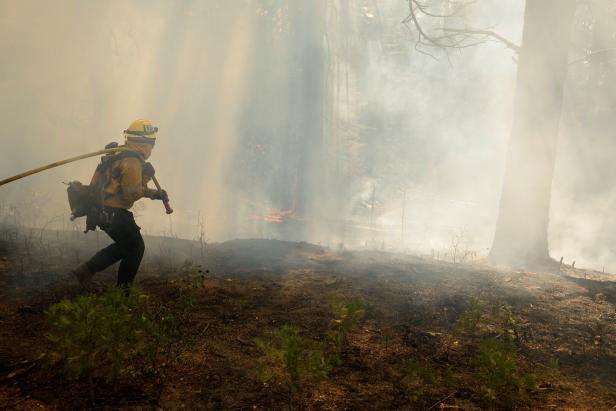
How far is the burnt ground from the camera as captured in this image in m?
2.71

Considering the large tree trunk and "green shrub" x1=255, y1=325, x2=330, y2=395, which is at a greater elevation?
the large tree trunk

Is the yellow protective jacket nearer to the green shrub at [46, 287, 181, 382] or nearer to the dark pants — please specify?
the dark pants

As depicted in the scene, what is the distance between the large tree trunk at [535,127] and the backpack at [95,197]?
5.74 m

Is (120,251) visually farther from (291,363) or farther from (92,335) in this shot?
(291,363)

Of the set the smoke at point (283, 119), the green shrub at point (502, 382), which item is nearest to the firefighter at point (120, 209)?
the green shrub at point (502, 382)

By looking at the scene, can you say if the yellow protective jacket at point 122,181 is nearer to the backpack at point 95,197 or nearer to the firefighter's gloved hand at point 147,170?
the backpack at point 95,197

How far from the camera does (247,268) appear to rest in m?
5.78

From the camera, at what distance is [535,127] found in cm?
707

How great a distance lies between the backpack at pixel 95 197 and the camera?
4.12m

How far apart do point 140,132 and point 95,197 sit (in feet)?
2.36

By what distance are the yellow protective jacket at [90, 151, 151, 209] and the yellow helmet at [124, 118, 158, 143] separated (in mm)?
207

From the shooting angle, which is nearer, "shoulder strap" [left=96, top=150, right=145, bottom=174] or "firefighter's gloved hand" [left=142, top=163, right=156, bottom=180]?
"shoulder strap" [left=96, top=150, right=145, bottom=174]

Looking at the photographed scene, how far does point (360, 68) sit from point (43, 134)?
71.8 ft

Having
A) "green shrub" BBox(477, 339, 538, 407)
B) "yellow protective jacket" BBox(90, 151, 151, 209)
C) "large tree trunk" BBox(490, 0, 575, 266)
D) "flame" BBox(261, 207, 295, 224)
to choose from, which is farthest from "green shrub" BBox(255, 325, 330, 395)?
"flame" BBox(261, 207, 295, 224)
